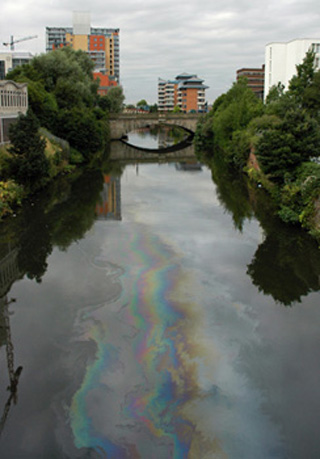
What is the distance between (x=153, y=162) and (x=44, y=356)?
4178 cm

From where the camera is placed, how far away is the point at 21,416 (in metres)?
8.99

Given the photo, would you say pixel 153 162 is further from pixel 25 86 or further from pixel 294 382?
pixel 294 382

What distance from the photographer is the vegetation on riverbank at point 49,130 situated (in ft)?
89.4

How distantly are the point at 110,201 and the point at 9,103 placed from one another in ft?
36.4

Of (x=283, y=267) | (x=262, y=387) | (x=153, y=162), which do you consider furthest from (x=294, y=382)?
(x=153, y=162)

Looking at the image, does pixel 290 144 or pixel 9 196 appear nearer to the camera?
pixel 9 196

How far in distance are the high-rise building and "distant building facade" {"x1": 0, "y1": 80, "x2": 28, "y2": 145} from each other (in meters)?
107

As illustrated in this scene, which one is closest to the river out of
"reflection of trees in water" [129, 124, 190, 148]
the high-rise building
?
"reflection of trees in water" [129, 124, 190, 148]

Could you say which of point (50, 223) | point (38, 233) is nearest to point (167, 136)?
point (50, 223)

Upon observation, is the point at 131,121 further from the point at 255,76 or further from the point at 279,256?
the point at 255,76

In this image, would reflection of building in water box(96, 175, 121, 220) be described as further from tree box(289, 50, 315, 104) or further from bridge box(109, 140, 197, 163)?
tree box(289, 50, 315, 104)

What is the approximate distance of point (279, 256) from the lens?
1850cm

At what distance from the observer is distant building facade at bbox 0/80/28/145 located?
3164 centimetres

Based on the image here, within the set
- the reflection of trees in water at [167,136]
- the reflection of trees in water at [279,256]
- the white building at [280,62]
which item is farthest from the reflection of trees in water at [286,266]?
the reflection of trees in water at [167,136]
